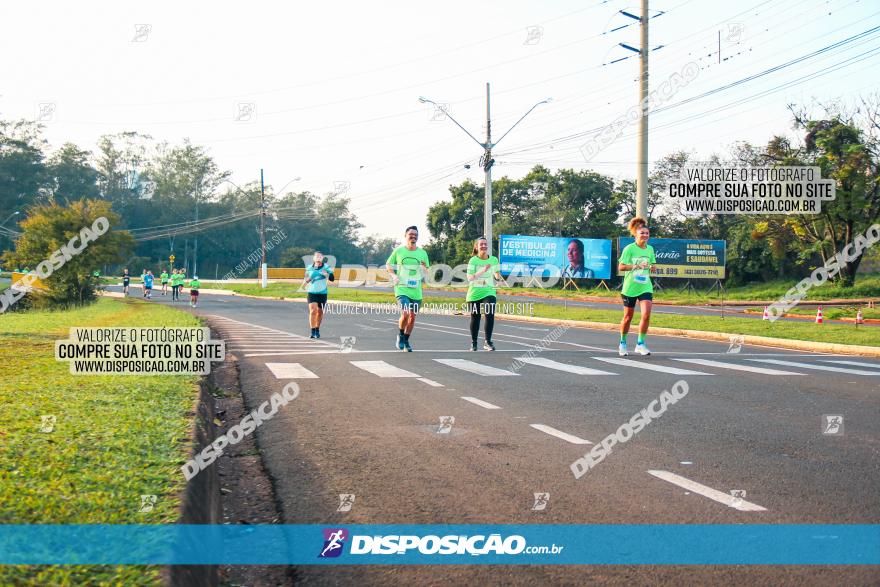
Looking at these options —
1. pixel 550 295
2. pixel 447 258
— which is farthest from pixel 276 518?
pixel 447 258

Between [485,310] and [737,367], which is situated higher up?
[485,310]

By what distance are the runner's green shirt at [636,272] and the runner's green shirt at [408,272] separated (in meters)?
3.44

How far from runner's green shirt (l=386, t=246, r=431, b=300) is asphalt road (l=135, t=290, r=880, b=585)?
188 centimetres

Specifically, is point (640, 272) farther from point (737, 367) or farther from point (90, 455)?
point (90, 455)

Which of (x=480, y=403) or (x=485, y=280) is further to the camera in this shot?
(x=485, y=280)

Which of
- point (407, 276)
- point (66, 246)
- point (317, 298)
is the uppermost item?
point (66, 246)

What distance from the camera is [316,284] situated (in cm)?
1631

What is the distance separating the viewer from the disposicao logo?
3.95 meters

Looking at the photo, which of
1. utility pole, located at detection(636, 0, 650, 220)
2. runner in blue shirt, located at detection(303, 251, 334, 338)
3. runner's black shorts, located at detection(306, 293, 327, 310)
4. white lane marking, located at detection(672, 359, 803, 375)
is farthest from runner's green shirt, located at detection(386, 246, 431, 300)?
utility pole, located at detection(636, 0, 650, 220)

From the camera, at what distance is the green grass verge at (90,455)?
10.9 feet

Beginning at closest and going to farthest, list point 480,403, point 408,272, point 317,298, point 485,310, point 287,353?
point 480,403
point 287,353
point 408,272
point 485,310
point 317,298

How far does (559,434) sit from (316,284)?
10.3 meters

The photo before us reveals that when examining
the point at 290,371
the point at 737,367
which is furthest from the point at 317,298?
the point at 737,367

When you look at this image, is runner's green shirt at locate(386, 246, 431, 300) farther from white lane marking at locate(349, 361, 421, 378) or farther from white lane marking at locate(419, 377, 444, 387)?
white lane marking at locate(419, 377, 444, 387)
